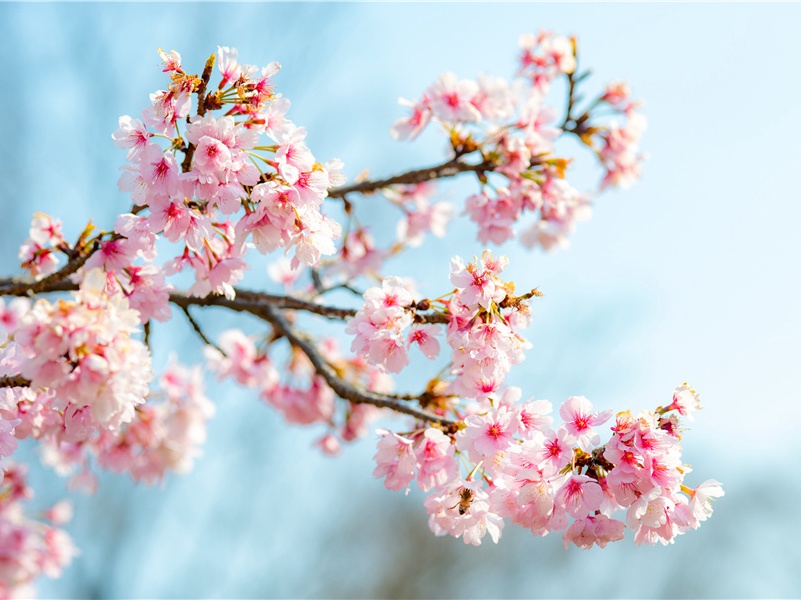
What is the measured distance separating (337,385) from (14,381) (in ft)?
3.87

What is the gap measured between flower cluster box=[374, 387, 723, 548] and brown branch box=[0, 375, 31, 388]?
108 cm

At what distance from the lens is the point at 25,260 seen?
94.2 inches

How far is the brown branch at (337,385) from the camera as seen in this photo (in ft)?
7.11

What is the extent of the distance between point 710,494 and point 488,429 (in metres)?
0.62

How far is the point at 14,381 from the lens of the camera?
1.66 meters

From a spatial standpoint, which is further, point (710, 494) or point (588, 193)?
point (588, 193)

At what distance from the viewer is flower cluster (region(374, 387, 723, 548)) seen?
169 cm

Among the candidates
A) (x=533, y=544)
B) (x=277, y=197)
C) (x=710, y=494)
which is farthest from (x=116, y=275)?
(x=533, y=544)

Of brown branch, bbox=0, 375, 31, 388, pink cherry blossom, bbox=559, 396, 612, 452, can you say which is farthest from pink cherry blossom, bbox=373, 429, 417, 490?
brown branch, bbox=0, 375, 31, 388

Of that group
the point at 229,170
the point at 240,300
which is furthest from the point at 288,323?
the point at 229,170

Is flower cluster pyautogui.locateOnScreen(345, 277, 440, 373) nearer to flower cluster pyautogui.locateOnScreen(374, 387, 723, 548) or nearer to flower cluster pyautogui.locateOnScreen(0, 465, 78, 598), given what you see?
flower cluster pyautogui.locateOnScreen(374, 387, 723, 548)

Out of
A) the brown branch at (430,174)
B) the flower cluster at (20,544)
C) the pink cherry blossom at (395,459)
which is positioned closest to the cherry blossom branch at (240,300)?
the pink cherry blossom at (395,459)

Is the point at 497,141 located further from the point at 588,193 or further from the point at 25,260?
the point at 25,260

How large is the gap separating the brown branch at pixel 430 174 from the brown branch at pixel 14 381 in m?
1.60
